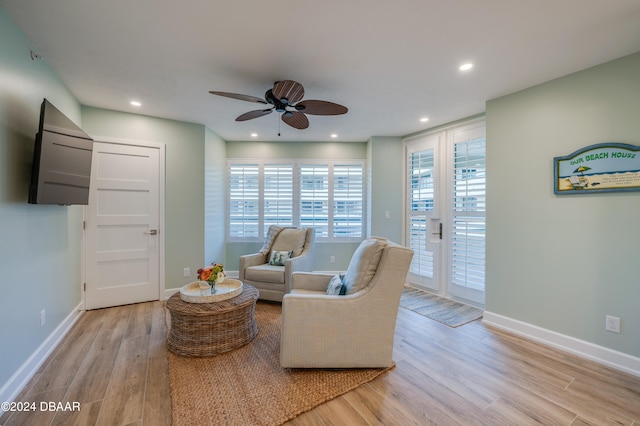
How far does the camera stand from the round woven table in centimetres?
222

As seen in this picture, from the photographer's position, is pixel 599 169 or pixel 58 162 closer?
pixel 58 162

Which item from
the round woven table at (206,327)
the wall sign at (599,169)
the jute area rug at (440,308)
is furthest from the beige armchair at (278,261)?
the wall sign at (599,169)

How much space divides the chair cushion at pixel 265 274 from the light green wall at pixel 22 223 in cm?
189

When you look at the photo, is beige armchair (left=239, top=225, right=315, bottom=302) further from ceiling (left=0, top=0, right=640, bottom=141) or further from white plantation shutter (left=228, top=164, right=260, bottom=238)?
ceiling (left=0, top=0, right=640, bottom=141)

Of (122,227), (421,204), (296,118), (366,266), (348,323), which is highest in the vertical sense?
(296,118)

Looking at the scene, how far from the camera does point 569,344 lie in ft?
7.80

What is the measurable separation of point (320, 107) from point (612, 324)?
3.08 m

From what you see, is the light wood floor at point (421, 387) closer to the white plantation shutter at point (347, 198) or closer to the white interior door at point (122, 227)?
the white interior door at point (122, 227)

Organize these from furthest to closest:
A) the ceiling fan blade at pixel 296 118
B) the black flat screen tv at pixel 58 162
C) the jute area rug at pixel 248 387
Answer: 1. the ceiling fan blade at pixel 296 118
2. the black flat screen tv at pixel 58 162
3. the jute area rug at pixel 248 387

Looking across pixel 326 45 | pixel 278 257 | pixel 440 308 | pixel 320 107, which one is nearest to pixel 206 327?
pixel 278 257

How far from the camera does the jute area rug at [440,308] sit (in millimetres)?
3062

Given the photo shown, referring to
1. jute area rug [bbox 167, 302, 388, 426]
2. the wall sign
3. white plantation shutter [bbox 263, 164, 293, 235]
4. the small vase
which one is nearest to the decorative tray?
the small vase

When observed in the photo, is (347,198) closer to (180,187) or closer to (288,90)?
(180,187)

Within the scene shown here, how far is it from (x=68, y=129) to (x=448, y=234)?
14.2 feet
